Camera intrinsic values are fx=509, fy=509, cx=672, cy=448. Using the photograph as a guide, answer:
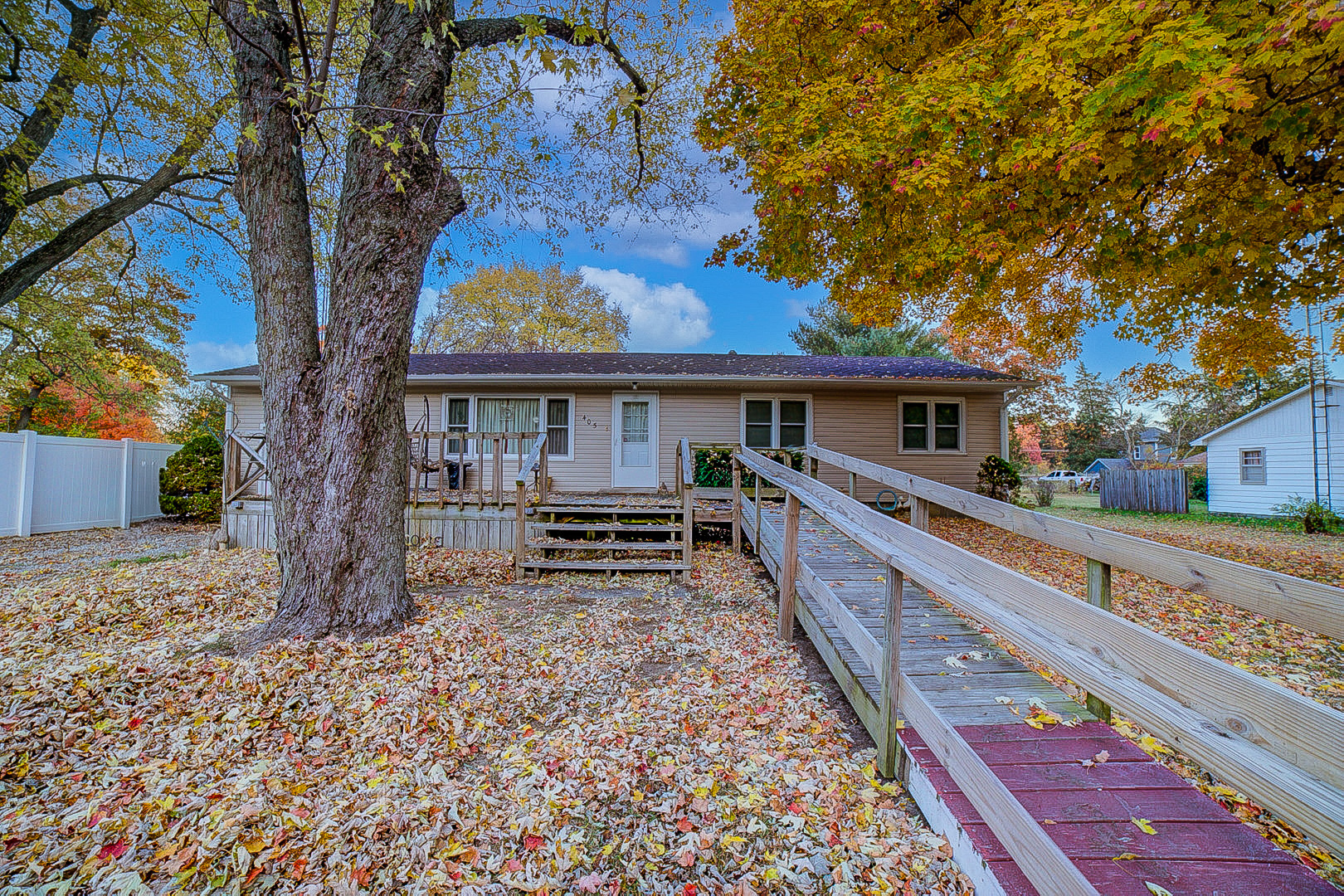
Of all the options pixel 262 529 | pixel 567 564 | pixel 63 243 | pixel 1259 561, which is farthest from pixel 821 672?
pixel 63 243

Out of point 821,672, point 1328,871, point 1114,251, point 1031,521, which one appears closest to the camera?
point 1328,871

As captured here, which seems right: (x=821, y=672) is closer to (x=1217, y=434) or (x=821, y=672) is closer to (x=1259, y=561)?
(x=1259, y=561)

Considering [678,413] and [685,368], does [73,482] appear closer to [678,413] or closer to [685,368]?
[678,413]

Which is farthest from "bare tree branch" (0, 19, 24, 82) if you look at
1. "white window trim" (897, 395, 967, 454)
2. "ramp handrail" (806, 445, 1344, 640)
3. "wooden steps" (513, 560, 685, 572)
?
"white window trim" (897, 395, 967, 454)

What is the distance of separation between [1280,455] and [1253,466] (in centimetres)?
100

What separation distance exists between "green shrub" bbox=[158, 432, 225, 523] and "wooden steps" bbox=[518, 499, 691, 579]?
309 inches

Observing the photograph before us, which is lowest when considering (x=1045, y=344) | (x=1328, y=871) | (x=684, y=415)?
(x=1328, y=871)

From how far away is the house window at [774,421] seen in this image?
10.8m

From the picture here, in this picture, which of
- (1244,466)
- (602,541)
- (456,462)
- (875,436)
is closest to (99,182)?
(456,462)

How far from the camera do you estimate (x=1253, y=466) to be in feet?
47.9

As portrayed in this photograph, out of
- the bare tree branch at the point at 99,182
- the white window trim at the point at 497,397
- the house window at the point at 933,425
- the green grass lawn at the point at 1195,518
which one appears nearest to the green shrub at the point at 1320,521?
the green grass lawn at the point at 1195,518

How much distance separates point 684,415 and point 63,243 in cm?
888

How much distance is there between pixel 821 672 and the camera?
11.4 ft

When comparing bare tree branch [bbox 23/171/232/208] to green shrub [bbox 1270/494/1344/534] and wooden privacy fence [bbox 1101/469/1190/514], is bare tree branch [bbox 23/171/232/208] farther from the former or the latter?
wooden privacy fence [bbox 1101/469/1190/514]
